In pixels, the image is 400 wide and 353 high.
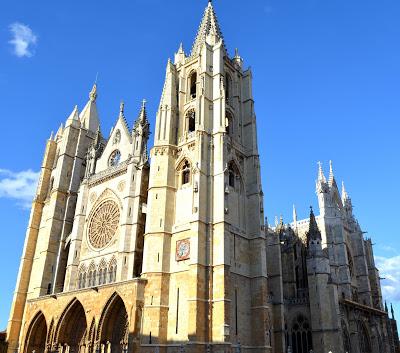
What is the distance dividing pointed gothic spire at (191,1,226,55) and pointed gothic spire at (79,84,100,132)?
1415cm

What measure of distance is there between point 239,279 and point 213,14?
79.7 ft

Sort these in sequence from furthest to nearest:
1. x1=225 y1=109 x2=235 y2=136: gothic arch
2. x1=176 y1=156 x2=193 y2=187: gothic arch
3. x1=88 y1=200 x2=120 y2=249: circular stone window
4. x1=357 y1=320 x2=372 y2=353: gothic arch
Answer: x1=357 y1=320 x2=372 y2=353: gothic arch, x1=225 y1=109 x2=235 y2=136: gothic arch, x1=88 y1=200 x2=120 y2=249: circular stone window, x1=176 y1=156 x2=193 y2=187: gothic arch

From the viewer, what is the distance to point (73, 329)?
1153 inches

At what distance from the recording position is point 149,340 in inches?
943

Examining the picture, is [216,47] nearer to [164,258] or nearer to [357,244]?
[164,258]

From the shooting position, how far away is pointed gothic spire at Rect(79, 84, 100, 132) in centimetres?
4309

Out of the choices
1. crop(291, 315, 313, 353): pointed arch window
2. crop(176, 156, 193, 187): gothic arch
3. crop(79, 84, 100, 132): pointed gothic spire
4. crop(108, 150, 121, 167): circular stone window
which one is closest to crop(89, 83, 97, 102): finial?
crop(79, 84, 100, 132): pointed gothic spire

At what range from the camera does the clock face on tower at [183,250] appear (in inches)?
1016

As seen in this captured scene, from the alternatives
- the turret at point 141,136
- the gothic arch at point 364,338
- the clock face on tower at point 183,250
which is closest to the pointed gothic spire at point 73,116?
the turret at point 141,136

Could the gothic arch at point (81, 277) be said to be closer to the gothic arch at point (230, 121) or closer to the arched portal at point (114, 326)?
the arched portal at point (114, 326)

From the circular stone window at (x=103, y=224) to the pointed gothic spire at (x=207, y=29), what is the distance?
14.4 meters

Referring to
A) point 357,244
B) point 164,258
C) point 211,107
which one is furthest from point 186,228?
point 357,244

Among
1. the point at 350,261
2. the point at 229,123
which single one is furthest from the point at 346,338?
the point at 229,123

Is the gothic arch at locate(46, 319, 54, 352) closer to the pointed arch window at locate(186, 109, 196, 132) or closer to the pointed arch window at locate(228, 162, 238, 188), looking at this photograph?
the pointed arch window at locate(228, 162, 238, 188)
